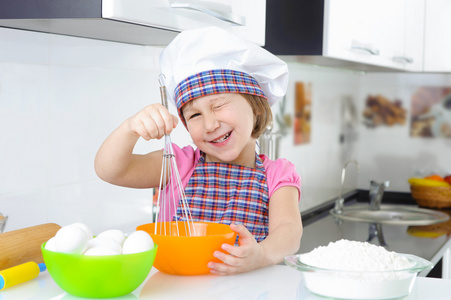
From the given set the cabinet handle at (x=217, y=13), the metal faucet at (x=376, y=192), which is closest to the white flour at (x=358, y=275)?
the cabinet handle at (x=217, y=13)

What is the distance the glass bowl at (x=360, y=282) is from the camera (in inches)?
33.0

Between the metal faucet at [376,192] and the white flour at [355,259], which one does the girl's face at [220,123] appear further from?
the metal faucet at [376,192]

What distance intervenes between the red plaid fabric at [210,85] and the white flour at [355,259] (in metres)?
0.39

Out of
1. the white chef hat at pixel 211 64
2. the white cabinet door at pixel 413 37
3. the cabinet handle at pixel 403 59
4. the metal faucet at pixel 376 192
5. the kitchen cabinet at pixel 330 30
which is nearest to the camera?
the white chef hat at pixel 211 64

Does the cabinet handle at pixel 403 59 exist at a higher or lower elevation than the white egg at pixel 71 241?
higher

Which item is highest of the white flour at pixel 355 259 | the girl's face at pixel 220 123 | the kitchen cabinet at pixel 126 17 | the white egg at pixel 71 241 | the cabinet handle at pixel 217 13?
the cabinet handle at pixel 217 13

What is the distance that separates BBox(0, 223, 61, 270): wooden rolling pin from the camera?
3.02ft

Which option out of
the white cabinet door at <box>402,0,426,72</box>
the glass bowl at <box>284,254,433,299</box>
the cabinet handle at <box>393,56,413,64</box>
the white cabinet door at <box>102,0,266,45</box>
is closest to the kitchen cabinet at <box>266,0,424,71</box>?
the cabinet handle at <box>393,56,413,64</box>

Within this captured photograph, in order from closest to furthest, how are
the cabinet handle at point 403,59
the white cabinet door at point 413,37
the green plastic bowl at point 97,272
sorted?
the green plastic bowl at point 97,272 < the cabinet handle at point 403,59 < the white cabinet door at point 413,37

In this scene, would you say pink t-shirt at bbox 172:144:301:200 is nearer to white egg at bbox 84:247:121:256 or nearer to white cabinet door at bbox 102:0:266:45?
white cabinet door at bbox 102:0:266:45

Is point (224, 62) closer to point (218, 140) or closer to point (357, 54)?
point (218, 140)

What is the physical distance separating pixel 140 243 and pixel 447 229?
65.5 inches

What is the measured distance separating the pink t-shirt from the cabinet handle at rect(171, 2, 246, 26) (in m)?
0.29

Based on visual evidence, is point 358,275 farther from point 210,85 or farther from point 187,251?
point 210,85
